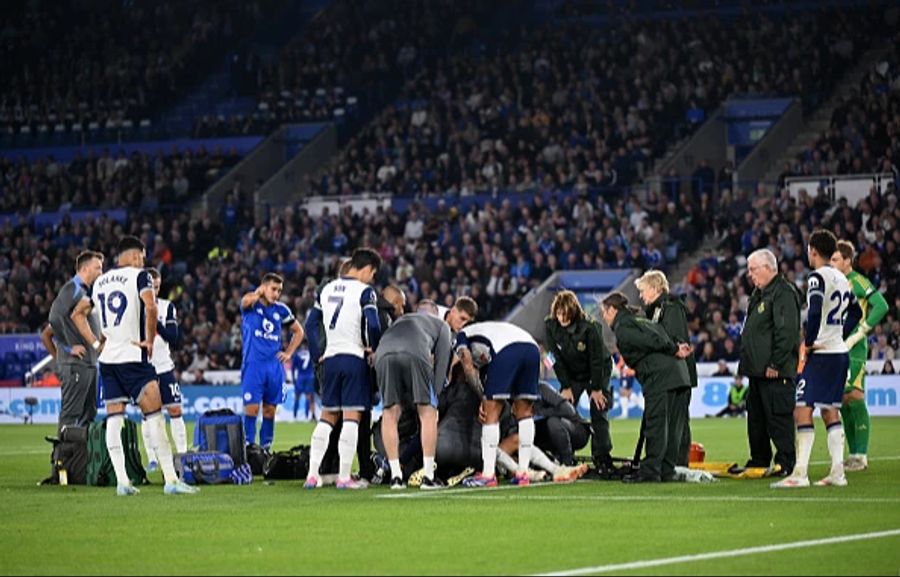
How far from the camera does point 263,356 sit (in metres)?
21.3

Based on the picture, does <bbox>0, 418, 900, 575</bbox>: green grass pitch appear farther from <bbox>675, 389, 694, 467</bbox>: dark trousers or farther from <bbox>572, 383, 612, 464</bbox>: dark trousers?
<bbox>572, 383, 612, 464</bbox>: dark trousers

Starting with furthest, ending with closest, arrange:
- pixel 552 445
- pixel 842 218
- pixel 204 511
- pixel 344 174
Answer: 1. pixel 344 174
2. pixel 842 218
3. pixel 552 445
4. pixel 204 511

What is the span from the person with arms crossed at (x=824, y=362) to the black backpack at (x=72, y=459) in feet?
25.0

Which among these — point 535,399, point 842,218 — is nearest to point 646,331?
point 535,399

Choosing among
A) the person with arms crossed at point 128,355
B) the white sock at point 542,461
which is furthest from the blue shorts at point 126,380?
the white sock at point 542,461

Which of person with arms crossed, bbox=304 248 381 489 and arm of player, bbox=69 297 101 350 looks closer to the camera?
person with arms crossed, bbox=304 248 381 489

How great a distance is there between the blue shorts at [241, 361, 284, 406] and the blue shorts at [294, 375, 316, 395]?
17.5 meters

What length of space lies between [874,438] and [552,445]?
879 centimetres

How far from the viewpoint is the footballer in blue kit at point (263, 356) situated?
69.4ft

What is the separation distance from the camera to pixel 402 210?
160ft

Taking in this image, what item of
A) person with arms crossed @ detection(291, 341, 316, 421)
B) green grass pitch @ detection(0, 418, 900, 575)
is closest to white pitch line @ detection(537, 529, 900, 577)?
green grass pitch @ detection(0, 418, 900, 575)

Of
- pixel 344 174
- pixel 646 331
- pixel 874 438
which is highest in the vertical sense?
pixel 344 174

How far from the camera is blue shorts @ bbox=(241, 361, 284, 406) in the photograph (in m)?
21.2

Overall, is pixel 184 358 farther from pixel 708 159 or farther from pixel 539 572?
pixel 539 572
